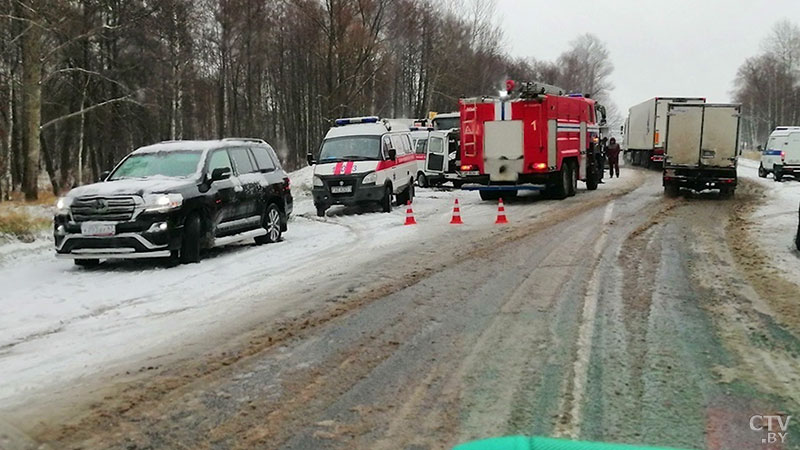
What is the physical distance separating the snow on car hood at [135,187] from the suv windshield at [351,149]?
8.05 m

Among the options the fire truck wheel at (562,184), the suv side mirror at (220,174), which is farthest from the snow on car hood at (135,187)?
the fire truck wheel at (562,184)

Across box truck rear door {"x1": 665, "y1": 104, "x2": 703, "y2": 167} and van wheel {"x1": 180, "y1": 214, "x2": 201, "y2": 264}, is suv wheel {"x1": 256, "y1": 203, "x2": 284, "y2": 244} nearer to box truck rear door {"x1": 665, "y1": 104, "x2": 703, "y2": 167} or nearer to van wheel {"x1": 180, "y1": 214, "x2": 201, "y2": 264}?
van wheel {"x1": 180, "y1": 214, "x2": 201, "y2": 264}

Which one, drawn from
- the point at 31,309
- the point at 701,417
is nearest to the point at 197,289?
the point at 31,309

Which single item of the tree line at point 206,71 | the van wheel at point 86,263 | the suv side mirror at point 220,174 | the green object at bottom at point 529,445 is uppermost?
the tree line at point 206,71

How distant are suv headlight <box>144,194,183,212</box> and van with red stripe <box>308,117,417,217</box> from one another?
307 inches

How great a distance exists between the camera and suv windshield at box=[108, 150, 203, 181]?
10594 millimetres

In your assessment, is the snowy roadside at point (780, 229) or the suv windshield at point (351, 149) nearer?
the snowy roadside at point (780, 229)

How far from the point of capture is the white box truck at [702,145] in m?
20.1

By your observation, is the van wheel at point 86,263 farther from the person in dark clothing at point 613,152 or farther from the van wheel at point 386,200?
the person in dark clothing at point 613,152

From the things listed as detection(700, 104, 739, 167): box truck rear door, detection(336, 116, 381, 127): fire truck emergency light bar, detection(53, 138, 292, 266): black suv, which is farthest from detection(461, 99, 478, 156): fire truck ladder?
detection(53, 138, 292, 266): black suv

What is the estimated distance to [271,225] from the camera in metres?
12.3

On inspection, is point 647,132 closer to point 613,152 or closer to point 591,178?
point 613,152

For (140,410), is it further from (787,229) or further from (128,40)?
(128,40)

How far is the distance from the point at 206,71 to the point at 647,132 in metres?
29.0
